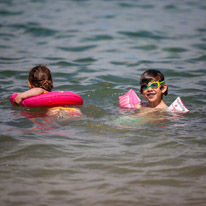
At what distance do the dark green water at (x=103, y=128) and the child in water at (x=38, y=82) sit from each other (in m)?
0.31

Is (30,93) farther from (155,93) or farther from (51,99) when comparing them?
(155,93)

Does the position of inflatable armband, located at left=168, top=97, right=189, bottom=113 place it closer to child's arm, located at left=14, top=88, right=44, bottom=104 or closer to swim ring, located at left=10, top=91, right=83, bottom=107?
swim ring, located at left=10, top=91, right=83, bottom=107

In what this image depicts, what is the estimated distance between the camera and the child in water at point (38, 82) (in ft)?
19.8

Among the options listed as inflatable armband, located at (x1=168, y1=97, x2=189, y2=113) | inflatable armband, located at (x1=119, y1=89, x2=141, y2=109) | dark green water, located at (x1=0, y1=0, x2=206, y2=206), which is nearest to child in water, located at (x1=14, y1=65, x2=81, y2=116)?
dark green water, located at (x1=0, y1=0, x2=206, y2=206)

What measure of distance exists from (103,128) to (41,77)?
4.73 feet

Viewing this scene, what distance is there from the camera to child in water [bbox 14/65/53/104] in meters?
6.04

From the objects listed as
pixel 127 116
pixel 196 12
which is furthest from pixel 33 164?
pixel 196 12

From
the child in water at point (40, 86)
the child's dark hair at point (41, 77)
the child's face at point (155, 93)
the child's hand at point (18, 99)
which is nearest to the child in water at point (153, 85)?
the child's face at point (155, 93)

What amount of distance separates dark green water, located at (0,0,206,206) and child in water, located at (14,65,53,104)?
0.31 metres

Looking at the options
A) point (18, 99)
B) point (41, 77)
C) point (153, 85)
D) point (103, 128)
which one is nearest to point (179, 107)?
point (153, 85)

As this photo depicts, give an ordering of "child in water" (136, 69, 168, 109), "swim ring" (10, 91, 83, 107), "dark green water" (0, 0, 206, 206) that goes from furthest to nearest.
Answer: "child in water" (136, 69, 168, 109)
"swim ring" (10, 91, 83, 107)
"dark green water" (0, 0, 206, 206)

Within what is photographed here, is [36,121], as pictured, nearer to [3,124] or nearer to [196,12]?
[3,124]

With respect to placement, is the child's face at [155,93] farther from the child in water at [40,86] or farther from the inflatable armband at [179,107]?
the child in water at [40,86]

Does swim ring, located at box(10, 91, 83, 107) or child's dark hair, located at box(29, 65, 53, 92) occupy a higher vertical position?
child's dark hair, located at box(29, 65, 53, 92)
